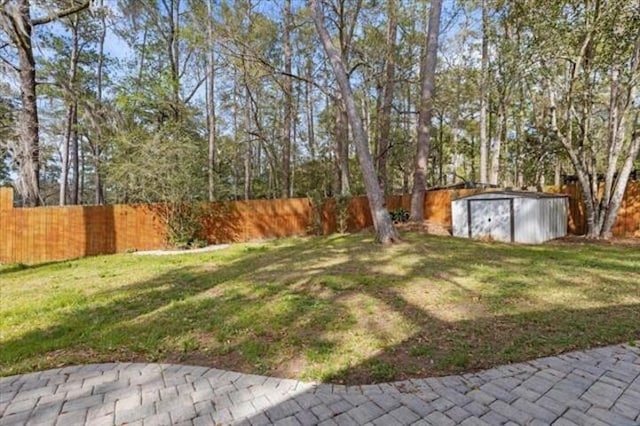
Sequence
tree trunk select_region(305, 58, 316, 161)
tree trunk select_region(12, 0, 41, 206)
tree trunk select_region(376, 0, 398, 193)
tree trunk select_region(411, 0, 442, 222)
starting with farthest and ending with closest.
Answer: tree trunk select_region(305, 58, 316, 161), tree trunk select_region(376, 0, 398, 193), tree trunk select_region(411, 0, 442, 222), tree trunk select_region(12, 0, 41, 206)

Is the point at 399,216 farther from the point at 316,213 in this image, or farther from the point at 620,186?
the point at 620,186

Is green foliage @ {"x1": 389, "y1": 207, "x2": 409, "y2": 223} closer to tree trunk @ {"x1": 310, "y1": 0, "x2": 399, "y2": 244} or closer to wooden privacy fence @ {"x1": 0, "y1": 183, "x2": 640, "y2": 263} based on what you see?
wooden privacy fence @ {"x1": 0, "y1": 183, "x2": 640, "y2": 263}

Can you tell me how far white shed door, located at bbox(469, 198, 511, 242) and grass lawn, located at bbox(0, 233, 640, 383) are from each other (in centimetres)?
309

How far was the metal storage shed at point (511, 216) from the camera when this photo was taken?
9.40 m

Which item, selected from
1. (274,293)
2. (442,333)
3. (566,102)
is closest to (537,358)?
(442,333)

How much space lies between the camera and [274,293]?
4.57m

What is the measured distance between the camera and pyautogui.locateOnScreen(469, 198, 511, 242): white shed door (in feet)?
31.5

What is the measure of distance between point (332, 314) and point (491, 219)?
7.76 m

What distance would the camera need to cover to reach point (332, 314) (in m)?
3.70

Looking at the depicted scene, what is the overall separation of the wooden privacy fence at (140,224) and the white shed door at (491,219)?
3.18 meters

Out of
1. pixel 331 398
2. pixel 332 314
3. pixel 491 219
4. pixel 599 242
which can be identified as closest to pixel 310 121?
pixel 491 219

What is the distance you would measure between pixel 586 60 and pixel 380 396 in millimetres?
10176

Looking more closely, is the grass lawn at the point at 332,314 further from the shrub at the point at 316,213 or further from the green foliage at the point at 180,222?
the shrub at the point at 316,213

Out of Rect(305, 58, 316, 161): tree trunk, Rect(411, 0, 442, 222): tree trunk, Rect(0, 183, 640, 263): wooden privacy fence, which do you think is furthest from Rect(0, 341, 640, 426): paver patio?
Rect(305, 58, 316, 161): tree trunk
